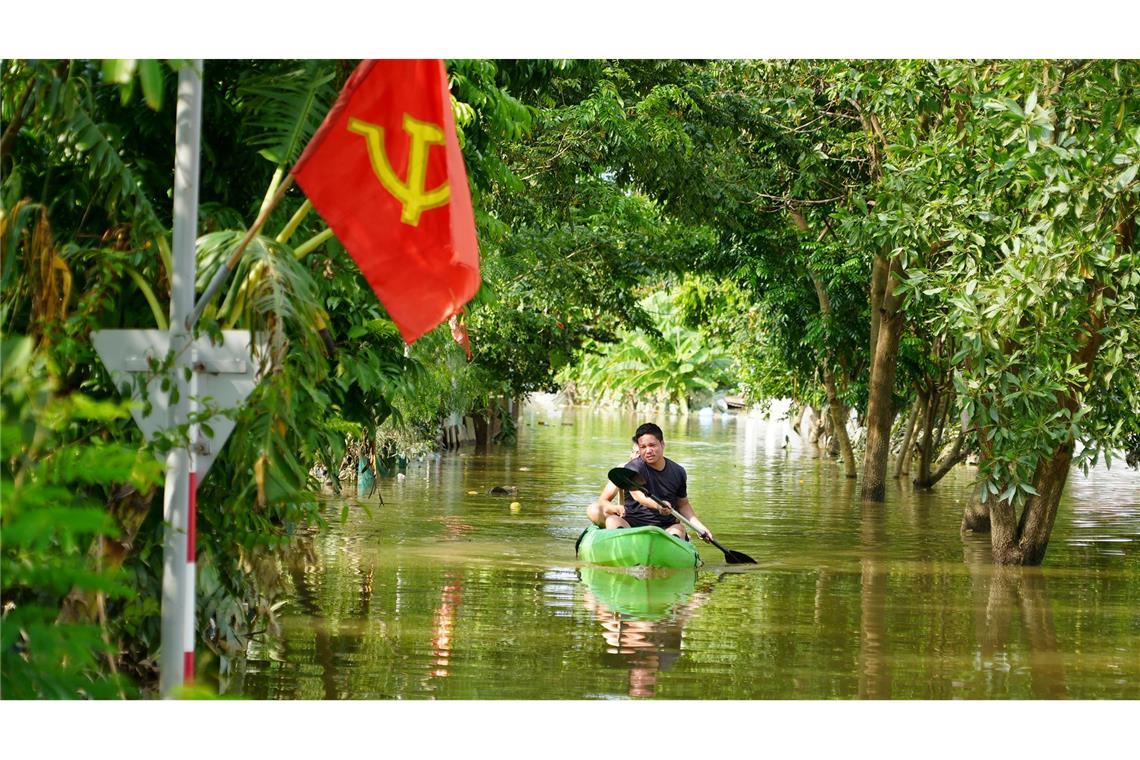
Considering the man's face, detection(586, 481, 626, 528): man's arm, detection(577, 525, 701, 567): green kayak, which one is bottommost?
detection(577, 525, 701, 567): green kayak

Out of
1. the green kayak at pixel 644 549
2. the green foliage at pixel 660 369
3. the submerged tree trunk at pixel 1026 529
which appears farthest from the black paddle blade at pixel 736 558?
the green foliage at pixel 660 369

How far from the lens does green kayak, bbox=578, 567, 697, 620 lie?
42.5ft

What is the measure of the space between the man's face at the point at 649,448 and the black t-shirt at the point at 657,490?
13 centimetres

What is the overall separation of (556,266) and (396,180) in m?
22.1

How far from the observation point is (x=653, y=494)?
53.3 ft

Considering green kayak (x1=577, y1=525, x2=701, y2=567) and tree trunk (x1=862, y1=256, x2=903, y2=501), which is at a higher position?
tree trunk (x1=862, y1=256, x2=903, y2=501)

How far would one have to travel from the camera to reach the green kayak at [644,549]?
15.3m

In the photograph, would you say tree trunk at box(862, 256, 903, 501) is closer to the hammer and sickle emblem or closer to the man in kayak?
the man in kayak

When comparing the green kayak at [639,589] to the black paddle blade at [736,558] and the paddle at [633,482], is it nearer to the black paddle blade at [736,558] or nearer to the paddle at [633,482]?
the paddle at [633,482]

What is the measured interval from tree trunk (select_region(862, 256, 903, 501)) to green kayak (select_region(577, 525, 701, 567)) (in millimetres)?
10995

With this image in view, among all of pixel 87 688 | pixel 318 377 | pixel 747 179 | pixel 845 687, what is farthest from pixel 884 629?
pixel 747 179

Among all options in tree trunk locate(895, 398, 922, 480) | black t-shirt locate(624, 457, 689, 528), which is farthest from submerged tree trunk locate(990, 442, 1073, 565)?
tree trunk locate(895, 398, 922, 480)

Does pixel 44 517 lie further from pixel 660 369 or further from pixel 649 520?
pixel 660 369

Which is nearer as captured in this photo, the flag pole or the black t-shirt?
the flag pole
